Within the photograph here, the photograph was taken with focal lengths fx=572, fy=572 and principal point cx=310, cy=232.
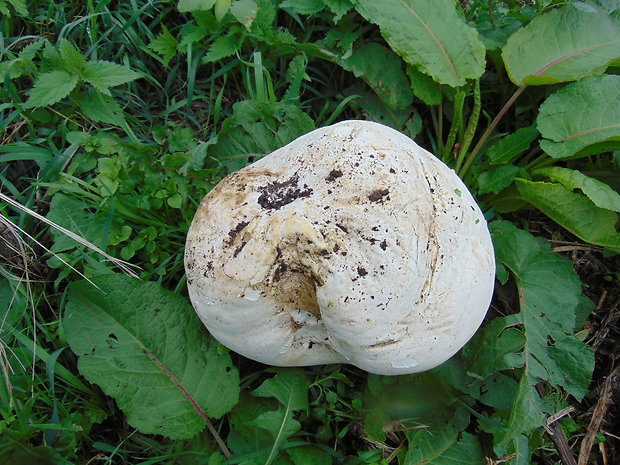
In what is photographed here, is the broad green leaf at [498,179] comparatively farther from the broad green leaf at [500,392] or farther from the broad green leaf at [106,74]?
the broad green leaf at [106,74]

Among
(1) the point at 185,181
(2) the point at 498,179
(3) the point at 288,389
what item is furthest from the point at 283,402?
(2) the point at 498,179

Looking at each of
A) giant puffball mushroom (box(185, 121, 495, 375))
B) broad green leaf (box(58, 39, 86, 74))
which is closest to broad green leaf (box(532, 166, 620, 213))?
giant puffball mushroom (box(185, 121, 495, 375))

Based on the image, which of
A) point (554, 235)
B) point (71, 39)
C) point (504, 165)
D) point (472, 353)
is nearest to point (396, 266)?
point (472, 353)

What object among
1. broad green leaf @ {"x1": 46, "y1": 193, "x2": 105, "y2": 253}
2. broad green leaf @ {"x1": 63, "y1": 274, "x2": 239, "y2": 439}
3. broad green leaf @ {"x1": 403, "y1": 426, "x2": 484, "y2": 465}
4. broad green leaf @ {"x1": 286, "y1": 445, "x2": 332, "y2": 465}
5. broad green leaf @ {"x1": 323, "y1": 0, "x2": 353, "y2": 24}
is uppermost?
broad green leaf @ {"x1": 323, "y1": 0, "x2": 353, "y2": 24}

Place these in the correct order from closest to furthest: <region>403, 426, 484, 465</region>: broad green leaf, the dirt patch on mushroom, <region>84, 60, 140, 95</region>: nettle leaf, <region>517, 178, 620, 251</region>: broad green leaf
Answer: the dirt patch on mushroom → <region>403, 426, 484, 465</region>: broad green leaf → <region>517, 178, 620, 251</region>: broad green leaf → <region>84, 60, 140, 95</region>: nettle leaf

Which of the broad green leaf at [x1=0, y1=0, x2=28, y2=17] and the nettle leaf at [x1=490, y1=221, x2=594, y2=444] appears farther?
the broad green leaf at [x1=0, y1=0, x2=28, y2=17]

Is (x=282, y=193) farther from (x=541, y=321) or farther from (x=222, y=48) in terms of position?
(x=541, y=321)

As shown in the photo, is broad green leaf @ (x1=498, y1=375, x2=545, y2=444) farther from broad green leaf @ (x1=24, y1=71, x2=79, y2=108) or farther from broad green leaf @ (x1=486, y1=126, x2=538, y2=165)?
broad green leaf @ (x1=24, y1=71, x2=79, y2=108)
